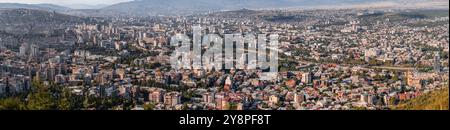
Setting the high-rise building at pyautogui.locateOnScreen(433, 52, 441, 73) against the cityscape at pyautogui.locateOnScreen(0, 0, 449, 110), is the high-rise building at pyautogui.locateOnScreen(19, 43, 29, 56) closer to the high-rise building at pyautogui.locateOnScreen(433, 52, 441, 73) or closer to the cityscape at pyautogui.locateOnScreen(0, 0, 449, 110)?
the cityscape at pyautogui.locateOnScreen(0, 0, 449, 110)

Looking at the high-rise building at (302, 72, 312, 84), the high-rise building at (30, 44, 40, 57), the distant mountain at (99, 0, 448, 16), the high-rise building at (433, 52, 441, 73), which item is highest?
the distant mountain at (99, 0, 448, 16)

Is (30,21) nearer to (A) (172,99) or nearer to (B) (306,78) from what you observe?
(B) (306,78)

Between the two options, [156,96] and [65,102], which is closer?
[65,102]

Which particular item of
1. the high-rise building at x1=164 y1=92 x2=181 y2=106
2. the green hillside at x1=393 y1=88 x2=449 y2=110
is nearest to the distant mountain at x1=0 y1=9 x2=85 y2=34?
the high-rise building at x1=164 y1=92 x2=181 y2=106

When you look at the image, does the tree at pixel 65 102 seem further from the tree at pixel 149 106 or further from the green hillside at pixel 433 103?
the green hillside at pixel 433 103

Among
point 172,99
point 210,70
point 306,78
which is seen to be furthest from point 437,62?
point 172,99

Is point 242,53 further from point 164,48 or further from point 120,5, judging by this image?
point 120,5

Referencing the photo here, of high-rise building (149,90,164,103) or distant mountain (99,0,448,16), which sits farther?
distant mountain (99,0,448,16)
